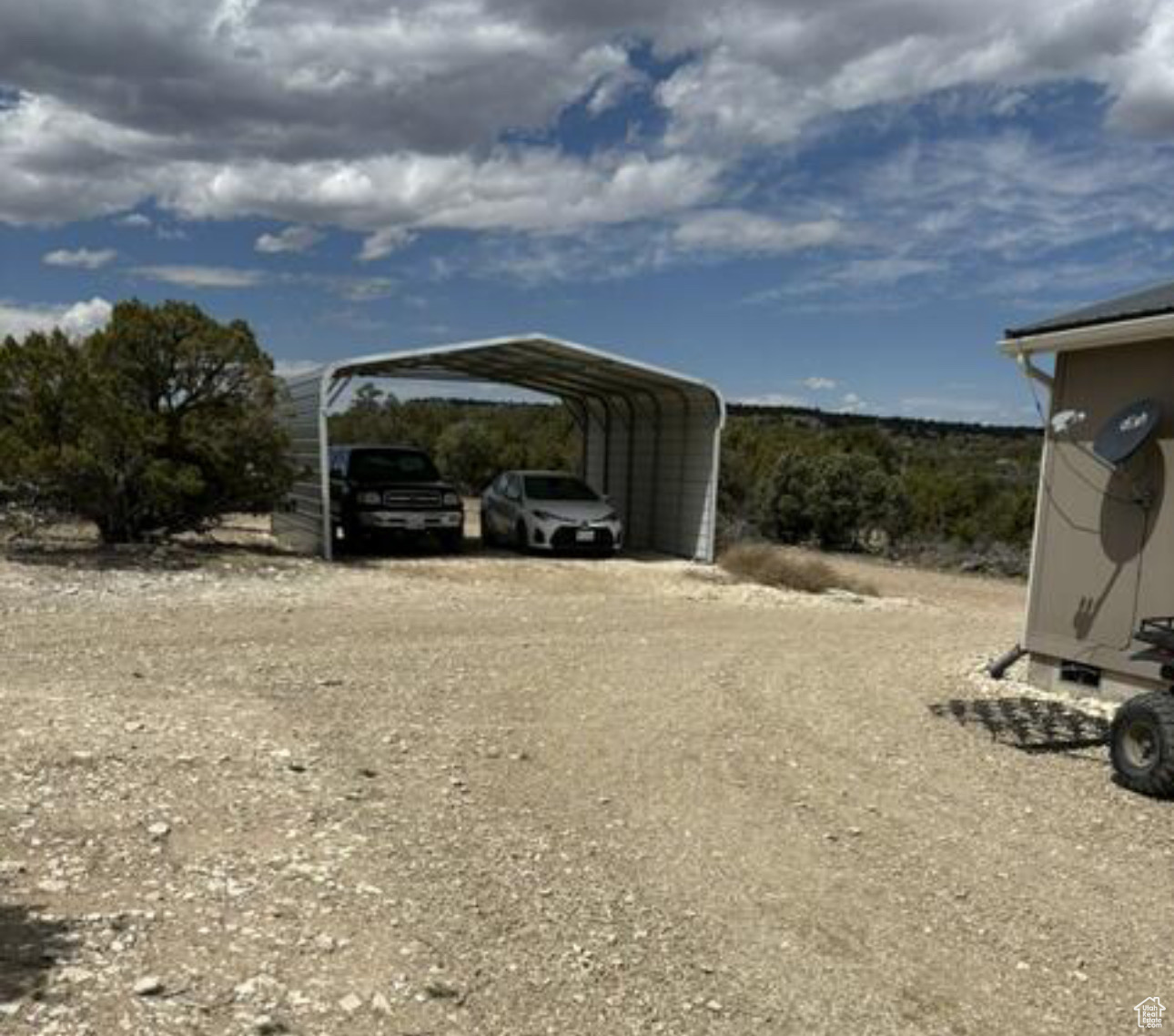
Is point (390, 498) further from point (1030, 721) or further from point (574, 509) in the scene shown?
point (1030, 721)

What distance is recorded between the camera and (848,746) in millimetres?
7332

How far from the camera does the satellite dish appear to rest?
8.17 metres

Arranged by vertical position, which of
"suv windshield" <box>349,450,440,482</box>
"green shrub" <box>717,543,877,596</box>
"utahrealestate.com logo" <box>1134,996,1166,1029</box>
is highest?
"suv windshield" <box>349,450,440,482</box>

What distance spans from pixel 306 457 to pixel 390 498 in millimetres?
1545

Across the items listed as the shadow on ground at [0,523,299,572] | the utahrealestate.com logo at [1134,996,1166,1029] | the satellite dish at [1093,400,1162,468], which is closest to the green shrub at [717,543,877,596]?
the shadow on ground at [0,523,299,572]

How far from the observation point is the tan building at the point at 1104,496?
827cm

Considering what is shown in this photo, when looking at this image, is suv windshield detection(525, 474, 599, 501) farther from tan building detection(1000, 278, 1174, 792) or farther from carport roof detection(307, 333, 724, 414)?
tan building detection(1000, 278, 1174, 792)

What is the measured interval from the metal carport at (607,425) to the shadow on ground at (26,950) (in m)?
12.9

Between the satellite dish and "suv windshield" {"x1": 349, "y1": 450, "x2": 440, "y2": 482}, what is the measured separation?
1205 cm

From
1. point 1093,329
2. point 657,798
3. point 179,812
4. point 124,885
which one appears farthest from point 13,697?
point 1093,329

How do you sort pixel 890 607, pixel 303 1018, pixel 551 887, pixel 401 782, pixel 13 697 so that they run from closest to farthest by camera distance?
1. pixel 303 1018
2. pixel 551 887
3. pixel 401 782
4. pixel 13 697
5. pixel 890 607

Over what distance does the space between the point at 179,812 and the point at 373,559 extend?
40.5 feet

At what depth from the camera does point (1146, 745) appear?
21.9ft

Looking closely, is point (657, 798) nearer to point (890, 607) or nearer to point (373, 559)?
point (890, 607)
